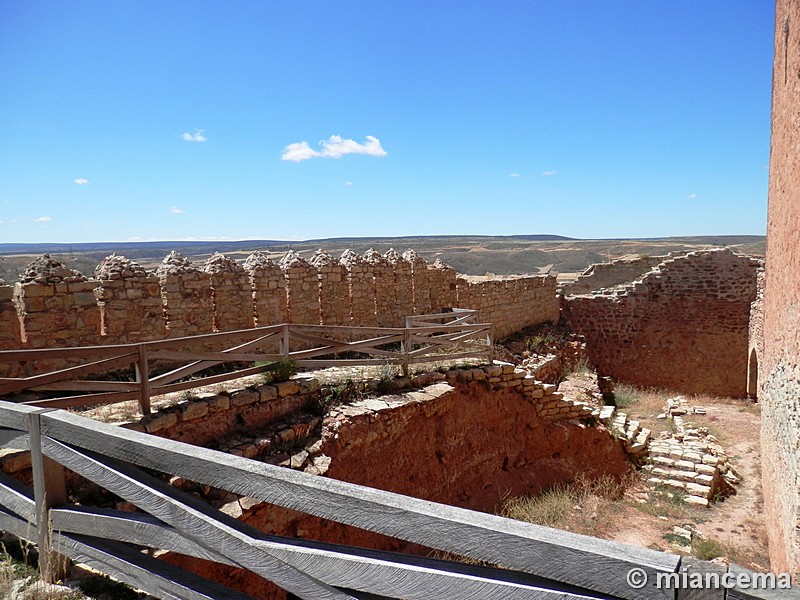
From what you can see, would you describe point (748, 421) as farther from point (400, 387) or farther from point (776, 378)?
point (400, 387)

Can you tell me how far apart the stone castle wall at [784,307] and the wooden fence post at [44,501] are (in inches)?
235

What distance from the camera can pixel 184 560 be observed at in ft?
15.2

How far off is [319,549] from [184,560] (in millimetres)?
3253

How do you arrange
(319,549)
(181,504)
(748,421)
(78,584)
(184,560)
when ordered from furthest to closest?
(748,421)
(184,560)
(78,584)
(181,504)
(319,549)

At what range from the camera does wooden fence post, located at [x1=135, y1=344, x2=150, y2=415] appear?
524cm

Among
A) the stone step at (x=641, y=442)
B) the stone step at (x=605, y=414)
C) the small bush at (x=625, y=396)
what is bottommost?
the small bush at (x=625, y=396)

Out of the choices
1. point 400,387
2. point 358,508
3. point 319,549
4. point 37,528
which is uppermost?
point 358,508

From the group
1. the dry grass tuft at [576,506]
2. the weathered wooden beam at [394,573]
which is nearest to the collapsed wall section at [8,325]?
the weathered wooden beam at [394,573]

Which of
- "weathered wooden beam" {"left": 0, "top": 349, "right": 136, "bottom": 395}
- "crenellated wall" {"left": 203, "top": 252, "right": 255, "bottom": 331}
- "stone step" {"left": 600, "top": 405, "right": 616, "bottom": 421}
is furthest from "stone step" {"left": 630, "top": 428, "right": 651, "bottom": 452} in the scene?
"weathered wooden beam" {"left": 0, "top": 349, "right": 136, "bottom": 395}

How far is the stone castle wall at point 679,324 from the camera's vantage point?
15227 millimetres

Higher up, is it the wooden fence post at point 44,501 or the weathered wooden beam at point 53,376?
the weathered wooden beam at point 53,376

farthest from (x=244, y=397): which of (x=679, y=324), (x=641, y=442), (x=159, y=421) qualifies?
(x=679, y=324)

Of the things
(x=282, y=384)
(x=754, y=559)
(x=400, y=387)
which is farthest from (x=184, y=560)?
(x=754, y=559)

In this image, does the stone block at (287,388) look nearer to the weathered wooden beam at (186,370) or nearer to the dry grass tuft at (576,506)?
the weathered wooden beam at (186,370)
